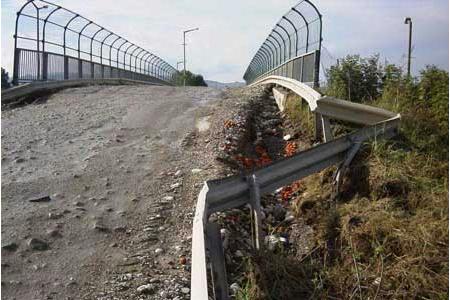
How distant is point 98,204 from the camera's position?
5.82 meters

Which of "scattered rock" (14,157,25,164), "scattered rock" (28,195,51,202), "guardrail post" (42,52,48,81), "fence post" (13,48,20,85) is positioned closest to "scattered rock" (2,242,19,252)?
"scattered rock" (28,195,51,202)

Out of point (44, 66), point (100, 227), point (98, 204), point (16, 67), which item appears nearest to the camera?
point (100, 227)

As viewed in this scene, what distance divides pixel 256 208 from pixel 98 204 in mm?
1858

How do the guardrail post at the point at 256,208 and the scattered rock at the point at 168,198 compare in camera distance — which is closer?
the guardrail post at the point at 256,208

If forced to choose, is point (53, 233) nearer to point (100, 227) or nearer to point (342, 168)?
point (100, 227)

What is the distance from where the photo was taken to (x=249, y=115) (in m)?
10.1

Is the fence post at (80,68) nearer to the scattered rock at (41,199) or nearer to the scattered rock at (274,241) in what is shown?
the scattered rock at (41,199)

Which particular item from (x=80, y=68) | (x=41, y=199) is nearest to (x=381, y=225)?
(x=41, y=199)

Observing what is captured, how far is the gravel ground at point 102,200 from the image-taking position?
434cm

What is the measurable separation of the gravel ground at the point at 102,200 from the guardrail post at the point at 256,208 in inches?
23.8

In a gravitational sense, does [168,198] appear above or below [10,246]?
above

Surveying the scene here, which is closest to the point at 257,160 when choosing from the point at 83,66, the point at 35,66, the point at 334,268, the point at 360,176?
the point at 360,176

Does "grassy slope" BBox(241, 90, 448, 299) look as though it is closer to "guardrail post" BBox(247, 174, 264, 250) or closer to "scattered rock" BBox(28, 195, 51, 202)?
"guardrail post" BBox(247, 174, 264, 250)

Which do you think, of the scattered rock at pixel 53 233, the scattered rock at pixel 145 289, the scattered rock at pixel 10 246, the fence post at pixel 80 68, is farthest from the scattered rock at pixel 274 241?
the fence post at pixel 80 68
